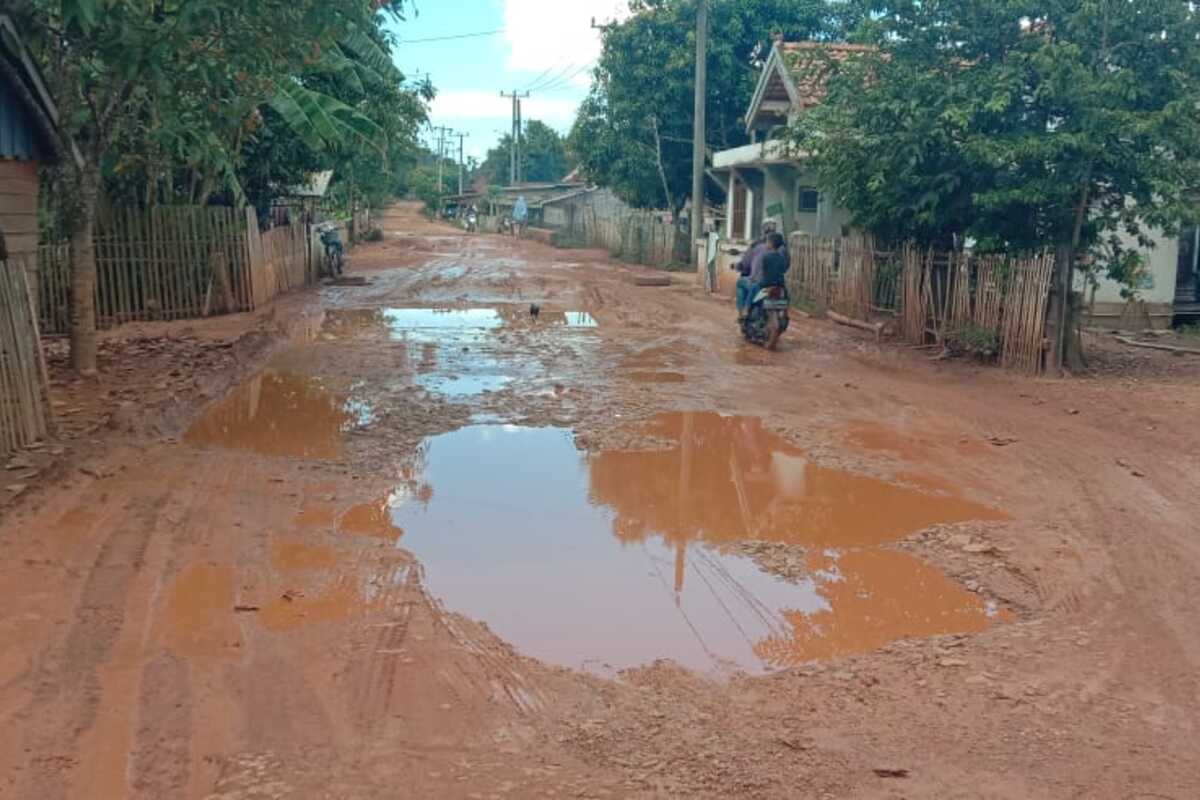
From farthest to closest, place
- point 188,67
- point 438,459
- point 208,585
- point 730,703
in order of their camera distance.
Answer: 1. point 188,67
2. point 438,459
3. point 208,585
4. point 730,703

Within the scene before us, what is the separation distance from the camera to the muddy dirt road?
3.69 meters

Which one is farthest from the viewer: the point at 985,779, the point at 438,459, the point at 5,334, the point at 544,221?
the point at 544,221

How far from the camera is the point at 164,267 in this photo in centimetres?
1552

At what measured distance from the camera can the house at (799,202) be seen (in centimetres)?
1611

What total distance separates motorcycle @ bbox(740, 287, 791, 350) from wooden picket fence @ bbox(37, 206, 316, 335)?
8.15m

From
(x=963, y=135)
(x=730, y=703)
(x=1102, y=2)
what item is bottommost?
(x=730, y=703)

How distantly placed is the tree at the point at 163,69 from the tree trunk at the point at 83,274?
1 cm

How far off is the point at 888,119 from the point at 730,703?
→ 32.5 ft

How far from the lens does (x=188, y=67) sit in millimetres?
8984

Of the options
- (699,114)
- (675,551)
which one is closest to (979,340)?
(675,551)

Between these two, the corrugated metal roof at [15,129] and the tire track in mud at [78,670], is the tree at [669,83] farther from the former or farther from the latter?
the tire track in mud at [78,670]

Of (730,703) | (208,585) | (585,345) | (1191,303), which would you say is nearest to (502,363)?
(585,345)

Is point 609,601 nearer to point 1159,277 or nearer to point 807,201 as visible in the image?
point 1159,277

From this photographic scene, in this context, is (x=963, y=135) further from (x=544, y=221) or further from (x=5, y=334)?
(x=544, y=221)
